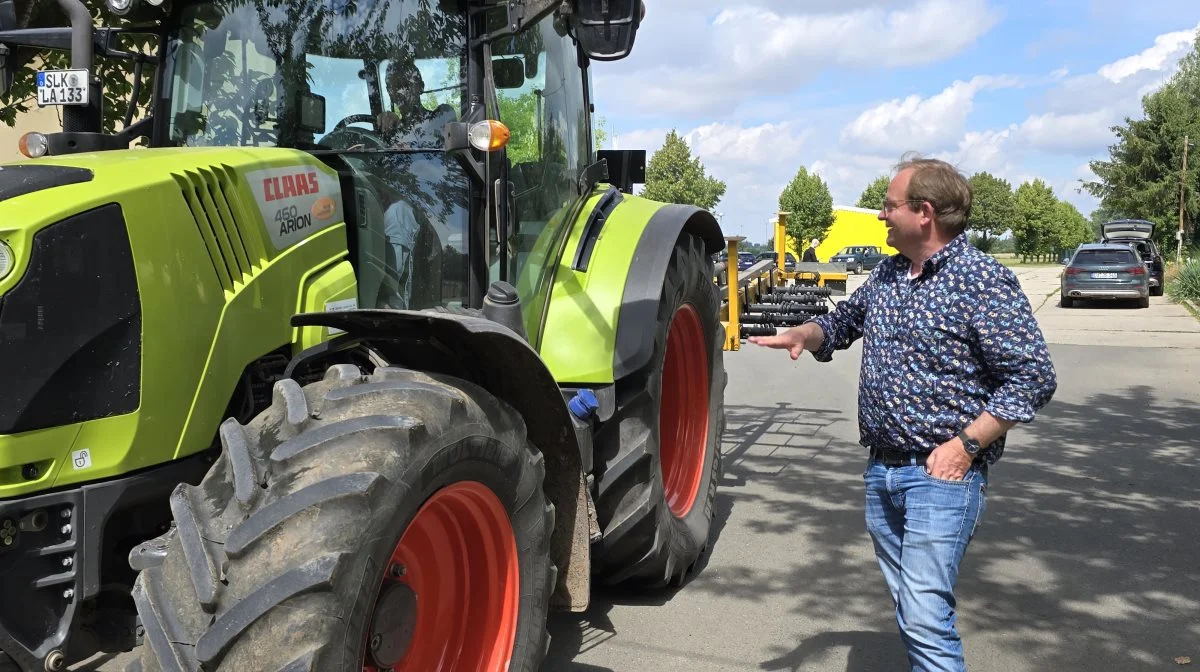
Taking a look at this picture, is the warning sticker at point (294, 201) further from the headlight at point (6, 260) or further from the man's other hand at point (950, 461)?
the man's other hand at point (950, 461)

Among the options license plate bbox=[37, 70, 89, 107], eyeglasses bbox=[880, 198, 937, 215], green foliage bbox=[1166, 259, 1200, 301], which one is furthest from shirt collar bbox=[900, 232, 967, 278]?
green foliage bbox=[1166, 259, 1200, 301]

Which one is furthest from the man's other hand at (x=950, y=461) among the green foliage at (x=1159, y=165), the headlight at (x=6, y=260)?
the green foliage at (x=1159, y=165)

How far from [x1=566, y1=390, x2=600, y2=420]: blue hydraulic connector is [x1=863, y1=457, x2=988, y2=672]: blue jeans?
4.06ft

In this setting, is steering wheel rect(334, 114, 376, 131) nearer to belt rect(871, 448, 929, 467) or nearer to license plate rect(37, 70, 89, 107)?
license plate rect(37, 70, 89, 107)

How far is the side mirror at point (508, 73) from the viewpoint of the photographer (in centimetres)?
348

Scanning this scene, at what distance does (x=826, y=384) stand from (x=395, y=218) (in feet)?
27.4

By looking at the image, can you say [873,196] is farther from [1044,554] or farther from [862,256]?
[1044,554]

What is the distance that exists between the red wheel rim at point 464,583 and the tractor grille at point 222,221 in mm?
822

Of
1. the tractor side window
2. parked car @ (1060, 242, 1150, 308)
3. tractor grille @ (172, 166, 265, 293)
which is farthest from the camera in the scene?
parked car @ (1060, 242, 1150, 308)

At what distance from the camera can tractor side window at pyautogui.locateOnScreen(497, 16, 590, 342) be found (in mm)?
3725

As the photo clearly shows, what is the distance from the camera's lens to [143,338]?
229 centimetres

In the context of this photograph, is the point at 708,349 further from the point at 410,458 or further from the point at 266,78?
the point at 410,458

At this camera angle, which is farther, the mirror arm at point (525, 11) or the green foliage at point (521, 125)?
the green foliage at point (521, 125)

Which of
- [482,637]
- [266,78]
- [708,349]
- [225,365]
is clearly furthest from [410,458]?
[708,349]
